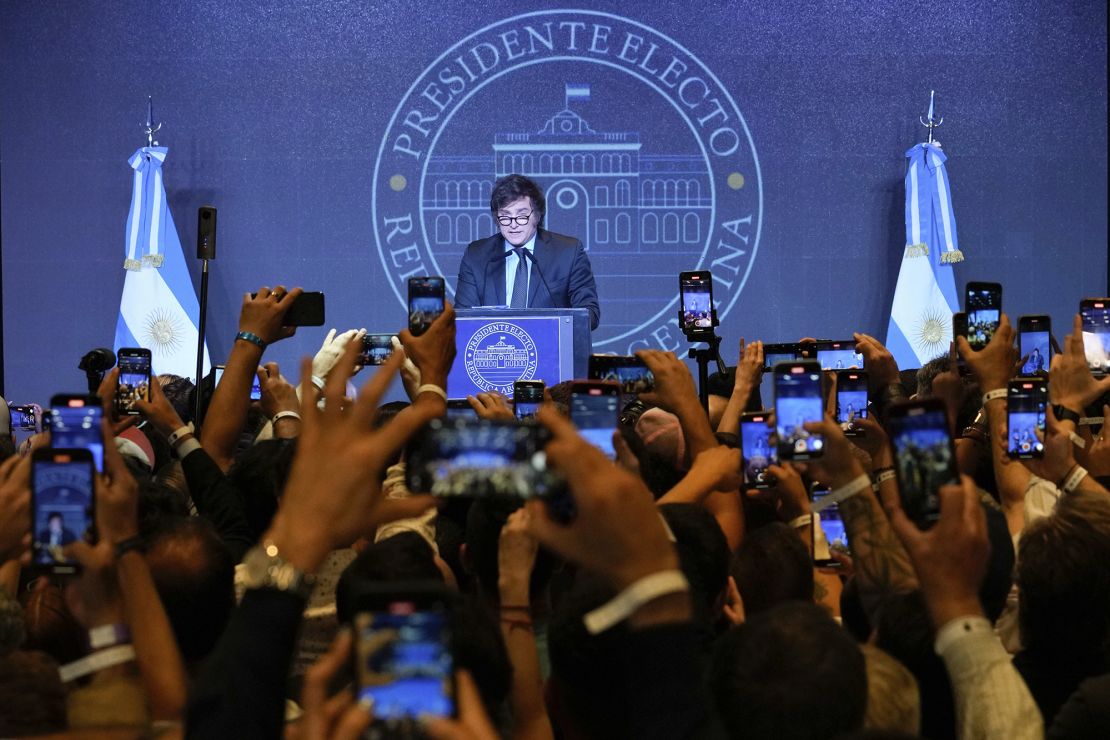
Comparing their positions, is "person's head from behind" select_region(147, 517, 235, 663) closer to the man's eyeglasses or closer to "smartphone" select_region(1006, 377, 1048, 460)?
"smartphone" select_region(1006, 377, 1048, 460)

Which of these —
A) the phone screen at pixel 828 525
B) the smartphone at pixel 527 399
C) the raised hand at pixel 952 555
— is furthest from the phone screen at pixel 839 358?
the raised hand at pixel 952 555

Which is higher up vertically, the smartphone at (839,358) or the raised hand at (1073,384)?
the smartphone at (839,358)

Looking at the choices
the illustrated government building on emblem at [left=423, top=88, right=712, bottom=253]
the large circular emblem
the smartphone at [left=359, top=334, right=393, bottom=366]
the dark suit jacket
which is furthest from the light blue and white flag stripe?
the smartphone at [left=359, top=334, right=393, bottom=366]

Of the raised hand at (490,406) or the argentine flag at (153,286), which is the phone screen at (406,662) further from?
the argentine flag at (153,286)

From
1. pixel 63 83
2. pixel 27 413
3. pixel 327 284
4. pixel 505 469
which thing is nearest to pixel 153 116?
pixel 63 83

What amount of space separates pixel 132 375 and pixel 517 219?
342cm

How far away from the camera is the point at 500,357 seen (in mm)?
5086

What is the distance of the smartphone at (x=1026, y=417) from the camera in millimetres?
2482

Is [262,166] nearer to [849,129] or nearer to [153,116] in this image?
[153,116]

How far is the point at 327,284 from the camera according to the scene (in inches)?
308

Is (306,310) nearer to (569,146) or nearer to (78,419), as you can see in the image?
(78,419)

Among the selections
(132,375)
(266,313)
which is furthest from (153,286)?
(266,313)

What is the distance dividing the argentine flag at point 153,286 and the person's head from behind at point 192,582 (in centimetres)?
604

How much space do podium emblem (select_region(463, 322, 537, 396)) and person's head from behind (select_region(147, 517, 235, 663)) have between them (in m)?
3.21
